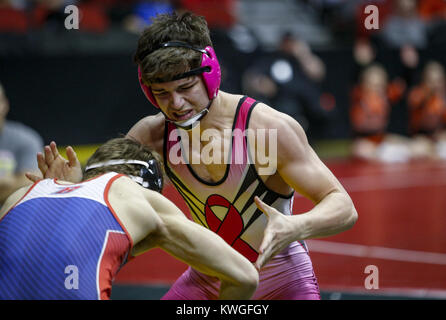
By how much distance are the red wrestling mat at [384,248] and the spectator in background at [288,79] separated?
178 centimetres

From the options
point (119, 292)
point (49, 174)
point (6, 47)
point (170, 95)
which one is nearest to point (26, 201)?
point (49, 174)

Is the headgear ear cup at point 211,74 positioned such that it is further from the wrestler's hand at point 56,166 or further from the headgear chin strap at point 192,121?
the wrestler's hand at point 56,166

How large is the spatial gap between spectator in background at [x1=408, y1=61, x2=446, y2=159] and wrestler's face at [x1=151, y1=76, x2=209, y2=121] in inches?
382

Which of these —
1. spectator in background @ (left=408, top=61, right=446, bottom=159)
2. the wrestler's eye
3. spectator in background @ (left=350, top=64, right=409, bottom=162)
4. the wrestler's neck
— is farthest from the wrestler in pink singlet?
spectator in background @ (left=408, top=61, right=446, bottom=159)

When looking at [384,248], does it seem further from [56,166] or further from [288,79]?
[288,79]

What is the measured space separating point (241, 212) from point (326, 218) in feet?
1.67

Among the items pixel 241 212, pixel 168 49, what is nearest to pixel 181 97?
pixel 168 49

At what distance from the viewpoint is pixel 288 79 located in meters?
10.8

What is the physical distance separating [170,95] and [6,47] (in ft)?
22.3

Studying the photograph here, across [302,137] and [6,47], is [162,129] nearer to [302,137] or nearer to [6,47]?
[302,137]

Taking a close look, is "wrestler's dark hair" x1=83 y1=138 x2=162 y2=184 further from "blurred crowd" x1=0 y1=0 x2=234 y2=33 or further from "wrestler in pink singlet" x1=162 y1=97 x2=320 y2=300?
"blurred crowd" x1=0 y1=0 x2=234 y2=33

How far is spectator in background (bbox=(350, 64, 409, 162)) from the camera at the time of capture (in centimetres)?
1149

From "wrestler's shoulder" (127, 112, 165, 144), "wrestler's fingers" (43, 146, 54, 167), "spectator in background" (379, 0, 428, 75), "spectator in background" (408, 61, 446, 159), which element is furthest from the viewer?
"spectator in background" (379, 0, 428, 75)

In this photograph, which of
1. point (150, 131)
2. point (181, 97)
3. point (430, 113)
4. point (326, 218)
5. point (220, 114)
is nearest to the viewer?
point (326, 218)
